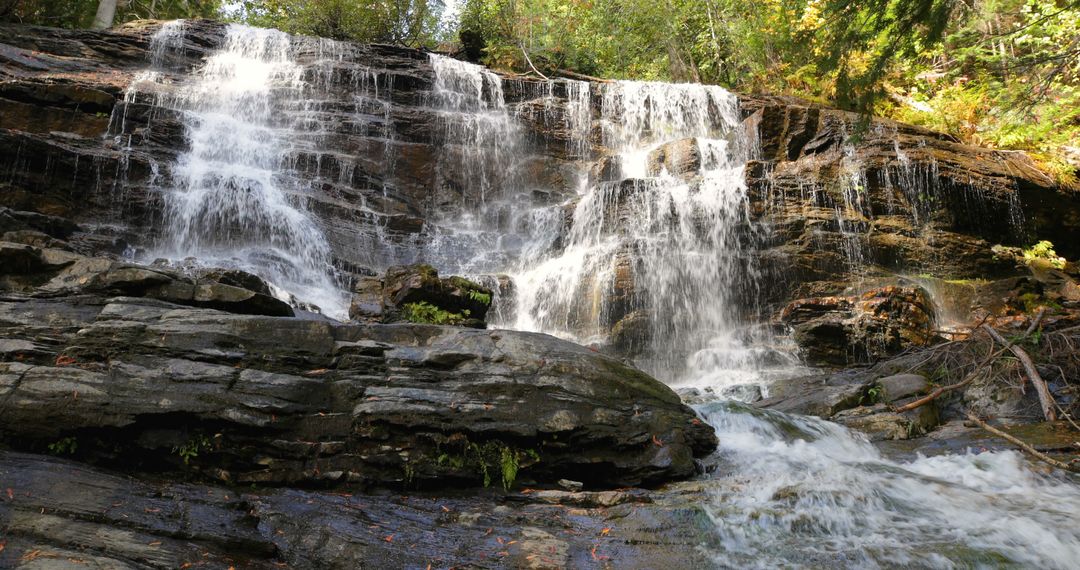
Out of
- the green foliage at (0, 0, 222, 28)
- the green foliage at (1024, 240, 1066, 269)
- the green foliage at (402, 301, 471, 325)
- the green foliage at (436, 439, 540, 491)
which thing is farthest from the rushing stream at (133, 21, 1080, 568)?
the green foliage at (1024, 240, 1066, 269)

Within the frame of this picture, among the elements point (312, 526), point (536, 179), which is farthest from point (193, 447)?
point (536, 179)

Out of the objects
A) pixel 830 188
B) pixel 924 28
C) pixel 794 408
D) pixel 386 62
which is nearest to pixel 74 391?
pixel 794 408

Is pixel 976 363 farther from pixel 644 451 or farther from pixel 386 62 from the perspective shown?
pixel 386 62

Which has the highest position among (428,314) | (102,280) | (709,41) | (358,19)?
(709,41)

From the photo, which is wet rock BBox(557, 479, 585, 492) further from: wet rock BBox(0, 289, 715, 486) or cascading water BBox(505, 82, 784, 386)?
cascading water BBox(505, 82, 784, 386)

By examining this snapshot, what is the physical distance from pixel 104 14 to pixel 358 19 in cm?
742

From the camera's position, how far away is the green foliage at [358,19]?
2133cm

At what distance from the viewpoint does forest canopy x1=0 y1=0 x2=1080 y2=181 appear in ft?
49.4

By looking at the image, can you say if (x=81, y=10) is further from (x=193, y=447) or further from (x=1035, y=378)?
(x=1035, y=378)

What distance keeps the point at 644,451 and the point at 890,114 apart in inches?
612

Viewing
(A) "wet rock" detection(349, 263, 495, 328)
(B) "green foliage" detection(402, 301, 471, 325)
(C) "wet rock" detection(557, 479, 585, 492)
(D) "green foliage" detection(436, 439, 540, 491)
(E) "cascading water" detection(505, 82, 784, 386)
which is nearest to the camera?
(D) "green foliage" detection(436, 439, 540, 491)

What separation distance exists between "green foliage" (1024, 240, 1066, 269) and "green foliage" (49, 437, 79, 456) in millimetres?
15381

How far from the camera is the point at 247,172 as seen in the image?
46.0 ft

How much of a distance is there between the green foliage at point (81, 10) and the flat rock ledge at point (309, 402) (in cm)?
1651
